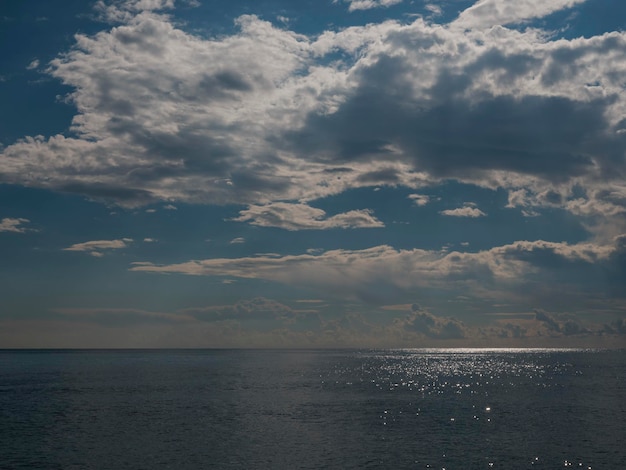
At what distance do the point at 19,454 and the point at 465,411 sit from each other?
56.7 metres

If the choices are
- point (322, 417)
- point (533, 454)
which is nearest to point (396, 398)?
point (322, 417)

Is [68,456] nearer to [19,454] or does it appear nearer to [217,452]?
[19,454]

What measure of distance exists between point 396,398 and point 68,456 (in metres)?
62.8

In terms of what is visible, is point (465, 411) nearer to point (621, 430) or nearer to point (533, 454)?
point (621, 430)

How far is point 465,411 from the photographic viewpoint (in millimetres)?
84938

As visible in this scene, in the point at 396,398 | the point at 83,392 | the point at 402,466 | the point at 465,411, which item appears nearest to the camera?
the point at 402,466

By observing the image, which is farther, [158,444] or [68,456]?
[158,444]

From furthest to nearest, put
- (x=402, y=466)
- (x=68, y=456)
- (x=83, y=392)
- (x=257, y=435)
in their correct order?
(x=83, y=392), (x=257, y=435), (x=68, y=456), (x=402, y=466)

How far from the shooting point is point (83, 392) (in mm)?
116438

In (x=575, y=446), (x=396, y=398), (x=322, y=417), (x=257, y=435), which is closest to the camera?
(x=575, y=446)

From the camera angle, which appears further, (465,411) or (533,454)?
(465,411)

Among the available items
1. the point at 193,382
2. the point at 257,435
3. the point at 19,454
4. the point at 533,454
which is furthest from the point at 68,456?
the point at 193,382

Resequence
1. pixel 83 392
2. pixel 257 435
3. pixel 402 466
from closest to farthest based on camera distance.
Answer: pixel 402 466 → pixel 257 435 → pixel 83 392

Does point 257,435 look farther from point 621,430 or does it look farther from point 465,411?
point 621,430
